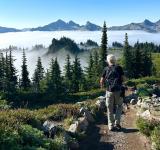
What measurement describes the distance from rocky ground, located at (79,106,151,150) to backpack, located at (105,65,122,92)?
1.80 m

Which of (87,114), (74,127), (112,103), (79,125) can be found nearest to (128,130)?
(112,103)

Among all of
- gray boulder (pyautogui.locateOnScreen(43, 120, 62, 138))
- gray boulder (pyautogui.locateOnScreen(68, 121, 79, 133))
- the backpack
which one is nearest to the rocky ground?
gray boulder (pyautogui.locateOnScreen(68, 121, 79, 133))

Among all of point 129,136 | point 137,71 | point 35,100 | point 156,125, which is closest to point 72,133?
point 129,136

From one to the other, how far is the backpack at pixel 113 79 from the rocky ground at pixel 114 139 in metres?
1.80

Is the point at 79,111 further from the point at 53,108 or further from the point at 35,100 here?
the point at 35,100

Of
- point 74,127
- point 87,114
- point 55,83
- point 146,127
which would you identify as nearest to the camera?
point 146,127

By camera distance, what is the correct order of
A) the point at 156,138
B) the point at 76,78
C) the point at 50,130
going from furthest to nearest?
the point at 76,78 < the point at 50,130 < the point at 156,138

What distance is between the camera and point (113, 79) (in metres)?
14.1

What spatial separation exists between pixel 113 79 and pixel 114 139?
225 cm

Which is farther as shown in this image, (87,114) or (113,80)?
(87,114)

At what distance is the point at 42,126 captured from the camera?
12977 millimetres

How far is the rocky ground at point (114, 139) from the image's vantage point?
12.9 m

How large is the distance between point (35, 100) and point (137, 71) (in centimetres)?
3947

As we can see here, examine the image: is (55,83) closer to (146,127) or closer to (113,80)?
(113,80)
